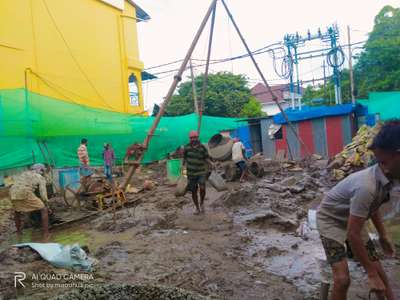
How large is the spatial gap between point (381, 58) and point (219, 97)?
11.4 m

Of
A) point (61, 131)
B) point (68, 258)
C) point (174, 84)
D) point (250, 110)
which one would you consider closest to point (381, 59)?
point (250, 110)

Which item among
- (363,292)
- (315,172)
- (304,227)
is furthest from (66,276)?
(315,172)

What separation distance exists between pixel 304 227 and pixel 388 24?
26754 millimetres

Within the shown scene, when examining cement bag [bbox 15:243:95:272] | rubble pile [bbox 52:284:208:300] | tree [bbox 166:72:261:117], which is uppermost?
tree [bbox 166:72:261:117]

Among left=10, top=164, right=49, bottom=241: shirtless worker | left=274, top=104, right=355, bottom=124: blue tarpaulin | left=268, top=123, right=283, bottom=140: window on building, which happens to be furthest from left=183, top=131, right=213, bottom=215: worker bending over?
left=268, top=123, right=283, bottom=140: window on building

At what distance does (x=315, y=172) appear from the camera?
1352cm

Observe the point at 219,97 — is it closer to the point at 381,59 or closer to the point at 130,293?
the point at 381,59

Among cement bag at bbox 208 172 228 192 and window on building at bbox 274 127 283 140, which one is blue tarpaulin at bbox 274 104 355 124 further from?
cement bag at bbox 208 172 228 192

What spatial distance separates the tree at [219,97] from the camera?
3059 cm

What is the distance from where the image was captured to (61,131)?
1156cm

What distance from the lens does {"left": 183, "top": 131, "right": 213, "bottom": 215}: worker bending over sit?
8.39 m

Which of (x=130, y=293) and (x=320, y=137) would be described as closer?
(x=130, y=293)

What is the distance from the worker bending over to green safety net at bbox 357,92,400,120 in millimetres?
10067

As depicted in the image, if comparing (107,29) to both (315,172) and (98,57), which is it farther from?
(315,172)
